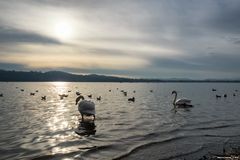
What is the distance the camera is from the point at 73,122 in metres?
34.2

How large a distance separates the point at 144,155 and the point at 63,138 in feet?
25.0

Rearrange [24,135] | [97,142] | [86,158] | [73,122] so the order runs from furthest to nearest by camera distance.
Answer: [73,122]
[24,135]
[97,142]
[86,158]

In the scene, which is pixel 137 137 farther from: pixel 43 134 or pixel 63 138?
pixel 43 134

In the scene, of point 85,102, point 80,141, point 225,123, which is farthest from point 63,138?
point 225,123

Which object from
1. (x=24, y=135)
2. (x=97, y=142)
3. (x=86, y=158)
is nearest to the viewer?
(x=86, y=158)

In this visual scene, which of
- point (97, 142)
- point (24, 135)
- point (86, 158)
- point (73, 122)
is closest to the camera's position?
point (86, 158)

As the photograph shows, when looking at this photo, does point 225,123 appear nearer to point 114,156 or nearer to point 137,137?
point 137,137

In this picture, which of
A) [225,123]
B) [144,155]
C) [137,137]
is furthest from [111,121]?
[144,155]

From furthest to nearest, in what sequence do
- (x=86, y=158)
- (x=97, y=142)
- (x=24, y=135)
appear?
1. (x=24, y=135)
2. (x=97, y=142)
3. (x=86, y=158)

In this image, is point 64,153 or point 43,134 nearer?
point 64,153

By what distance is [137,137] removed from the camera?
2642 cm

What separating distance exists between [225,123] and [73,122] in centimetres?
1638

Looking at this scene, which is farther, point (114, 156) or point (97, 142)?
point (97, 142)

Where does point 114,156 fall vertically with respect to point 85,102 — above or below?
below
